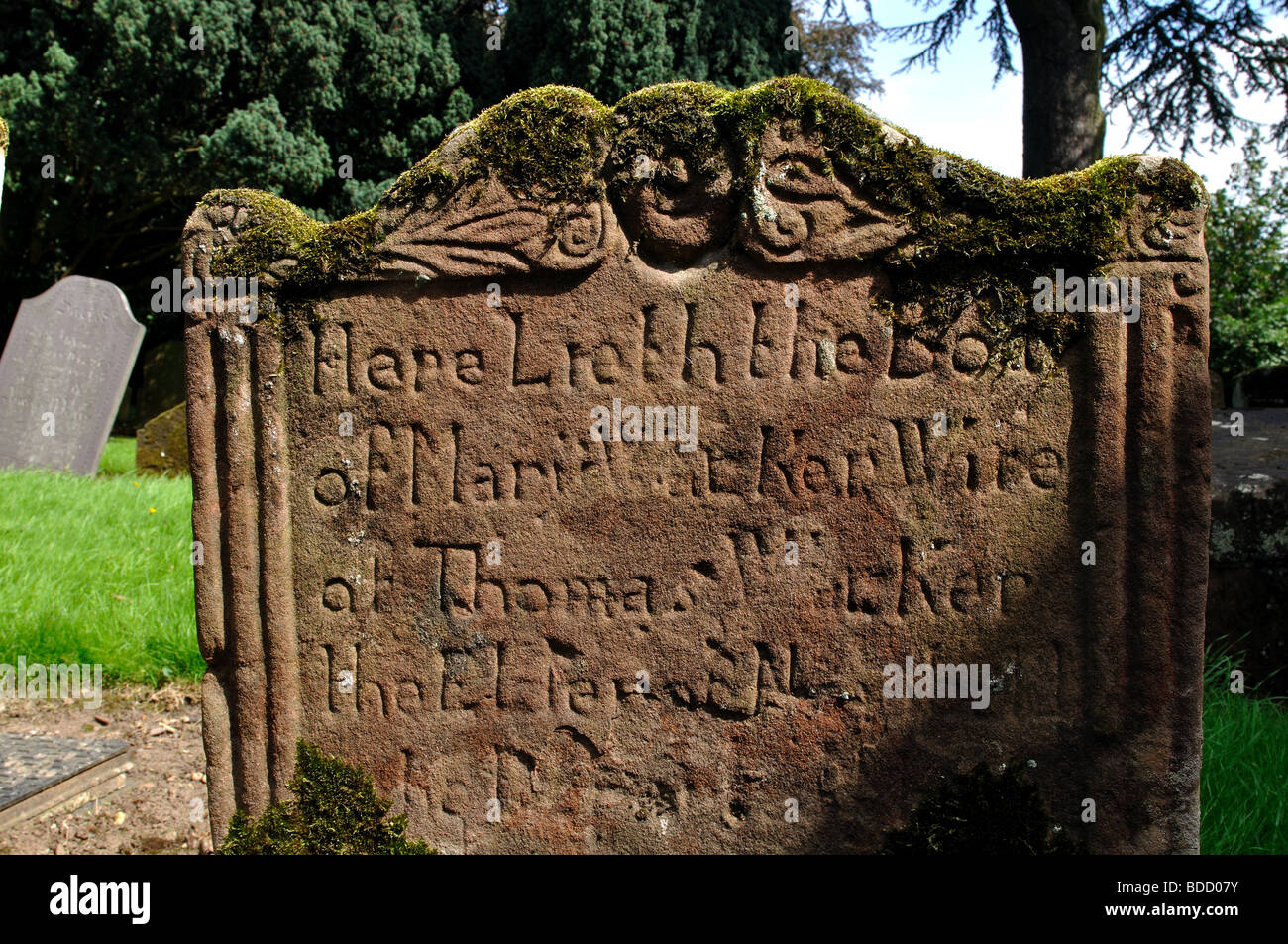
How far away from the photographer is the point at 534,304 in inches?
86.7

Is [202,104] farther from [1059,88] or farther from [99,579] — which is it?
[1059,88]

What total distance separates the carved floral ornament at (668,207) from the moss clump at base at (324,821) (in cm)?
124

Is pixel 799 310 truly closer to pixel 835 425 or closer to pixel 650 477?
pixel 835 425

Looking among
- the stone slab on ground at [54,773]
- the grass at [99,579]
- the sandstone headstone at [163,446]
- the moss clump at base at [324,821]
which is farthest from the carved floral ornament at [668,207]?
the sandstone headstone at [163,446]

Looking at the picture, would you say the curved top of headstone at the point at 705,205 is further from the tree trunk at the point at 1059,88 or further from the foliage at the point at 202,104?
the foliage at the point at 202,104

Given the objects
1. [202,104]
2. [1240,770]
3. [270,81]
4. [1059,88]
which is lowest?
[1240,770]

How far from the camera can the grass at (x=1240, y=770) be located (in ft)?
8.11

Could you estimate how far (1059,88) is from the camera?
24.9ft

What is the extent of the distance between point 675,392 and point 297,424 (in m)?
0.95

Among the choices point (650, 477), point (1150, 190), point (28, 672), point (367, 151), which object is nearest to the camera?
point (1150, 190)

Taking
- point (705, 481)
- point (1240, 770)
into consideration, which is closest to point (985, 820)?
point (705, 481)

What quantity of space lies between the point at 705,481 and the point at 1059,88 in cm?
716
